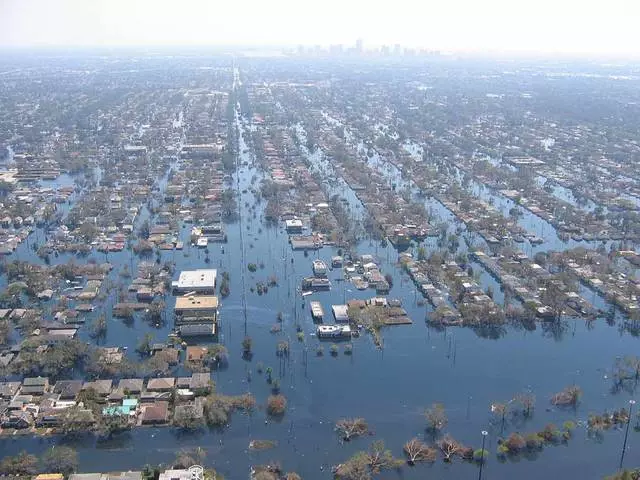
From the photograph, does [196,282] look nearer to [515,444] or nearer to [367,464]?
[367,464]

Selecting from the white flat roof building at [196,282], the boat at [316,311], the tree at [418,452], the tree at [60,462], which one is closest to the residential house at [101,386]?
the tree at [60,462]

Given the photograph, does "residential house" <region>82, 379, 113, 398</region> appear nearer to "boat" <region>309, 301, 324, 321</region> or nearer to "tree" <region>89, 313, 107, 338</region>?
"tree" <region>89, 313, 107, 338</region>

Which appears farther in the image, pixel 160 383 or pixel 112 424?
pixel 160 383

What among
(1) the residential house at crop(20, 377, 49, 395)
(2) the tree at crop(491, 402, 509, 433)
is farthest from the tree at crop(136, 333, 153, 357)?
(2) the tree at crop(491, 402, 509, 433)

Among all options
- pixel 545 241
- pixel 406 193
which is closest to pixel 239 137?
pixel 406 193

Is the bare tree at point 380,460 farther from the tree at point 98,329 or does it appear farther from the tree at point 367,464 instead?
the tree at point 98,329

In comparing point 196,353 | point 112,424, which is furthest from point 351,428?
point 112,424
